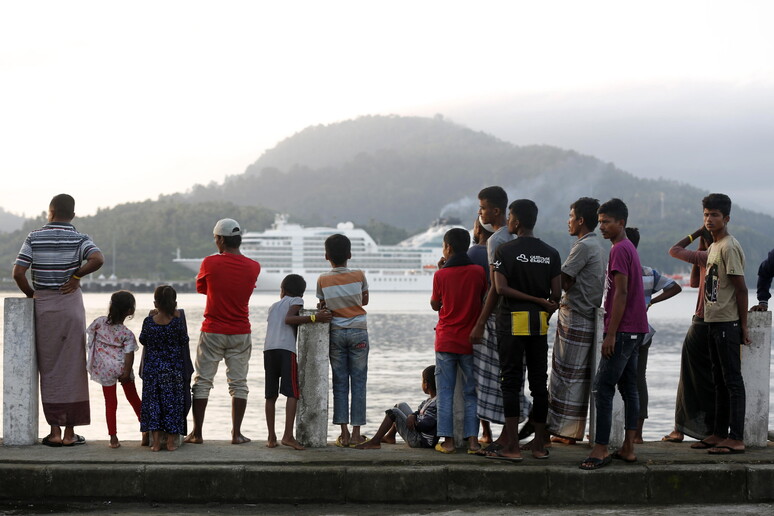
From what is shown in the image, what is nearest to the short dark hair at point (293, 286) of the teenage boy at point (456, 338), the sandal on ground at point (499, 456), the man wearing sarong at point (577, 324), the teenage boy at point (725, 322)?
the teenage boy at point (456, 338)

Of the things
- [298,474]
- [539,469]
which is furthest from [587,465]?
[298,474]

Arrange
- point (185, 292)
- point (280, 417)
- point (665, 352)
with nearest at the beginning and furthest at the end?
point (280, 417) < point (665, 352) < point (185, 292)

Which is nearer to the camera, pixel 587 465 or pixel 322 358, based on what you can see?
pixel 587 465

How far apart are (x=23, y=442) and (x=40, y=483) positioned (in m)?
0.72

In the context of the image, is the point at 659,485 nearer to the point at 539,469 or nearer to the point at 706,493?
the point at 706,493

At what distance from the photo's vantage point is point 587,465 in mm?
5684

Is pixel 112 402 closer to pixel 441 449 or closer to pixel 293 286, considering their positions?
pixel 293 286

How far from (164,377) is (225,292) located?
0.72 m

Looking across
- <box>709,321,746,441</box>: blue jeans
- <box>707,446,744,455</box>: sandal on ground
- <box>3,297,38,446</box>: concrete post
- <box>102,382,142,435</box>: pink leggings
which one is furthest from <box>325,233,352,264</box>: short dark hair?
<box>707,446,744,455</box>: sandal on ground

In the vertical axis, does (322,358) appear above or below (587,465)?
above

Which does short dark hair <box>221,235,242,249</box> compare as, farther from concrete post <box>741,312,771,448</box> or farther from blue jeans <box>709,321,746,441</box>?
concrete post <box>741,312,771,448</box>

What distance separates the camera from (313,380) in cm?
622

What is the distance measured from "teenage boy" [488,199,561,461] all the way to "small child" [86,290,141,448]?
8.26 ft

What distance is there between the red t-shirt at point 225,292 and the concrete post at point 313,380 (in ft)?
1.56
